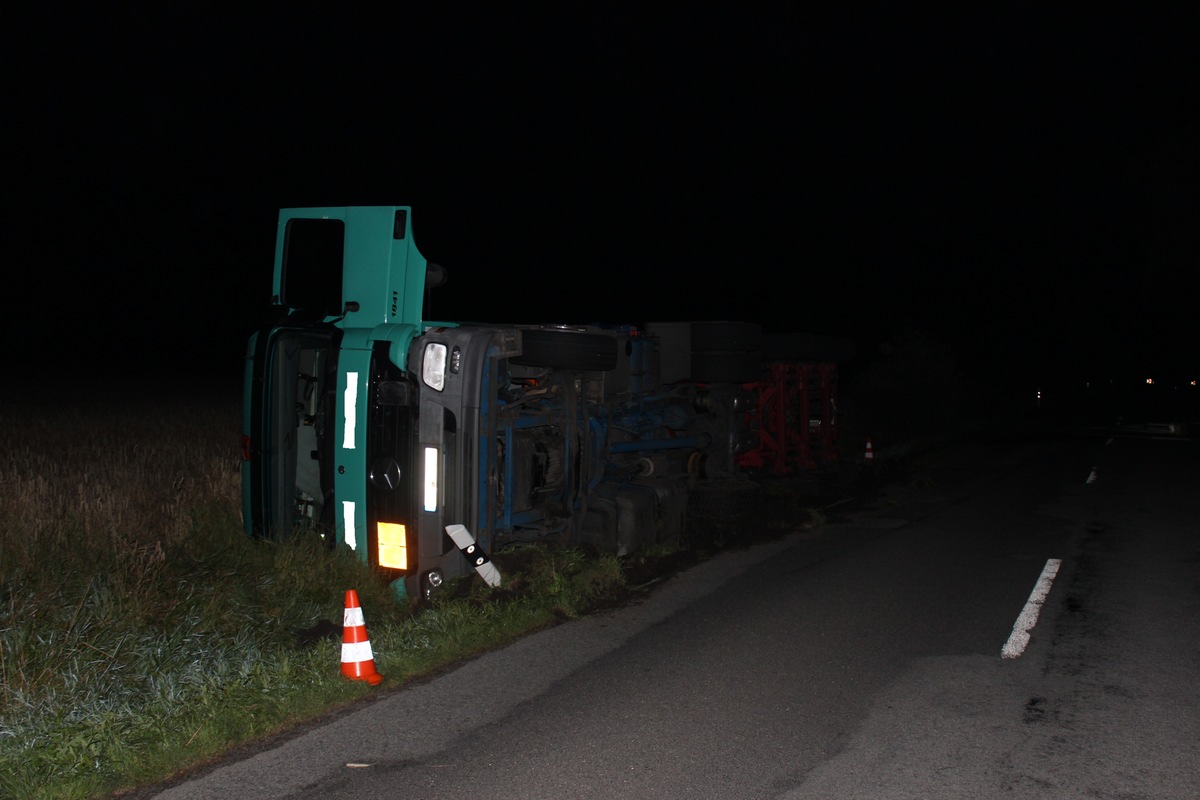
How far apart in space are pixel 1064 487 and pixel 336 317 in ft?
44.0

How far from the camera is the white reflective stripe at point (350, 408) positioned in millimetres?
7539

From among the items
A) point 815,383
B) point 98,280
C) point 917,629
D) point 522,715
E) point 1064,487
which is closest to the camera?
point 522,715

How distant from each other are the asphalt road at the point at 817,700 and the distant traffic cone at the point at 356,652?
27cm

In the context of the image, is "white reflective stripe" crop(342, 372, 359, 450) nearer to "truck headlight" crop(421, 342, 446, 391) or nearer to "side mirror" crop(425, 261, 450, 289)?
"truck headlight" crop(421, 342, 446, 391)

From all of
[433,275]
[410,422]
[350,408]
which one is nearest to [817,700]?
[410,422]

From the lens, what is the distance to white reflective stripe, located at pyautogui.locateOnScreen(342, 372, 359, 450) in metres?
7.54

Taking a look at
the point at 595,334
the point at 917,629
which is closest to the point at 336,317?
the point at 595,334

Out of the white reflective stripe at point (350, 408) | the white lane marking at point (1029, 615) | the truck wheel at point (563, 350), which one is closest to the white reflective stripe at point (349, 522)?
the white reflective stripe at point (350, 408)

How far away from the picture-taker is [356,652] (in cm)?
582

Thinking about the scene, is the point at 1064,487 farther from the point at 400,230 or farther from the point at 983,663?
the point at 400,230

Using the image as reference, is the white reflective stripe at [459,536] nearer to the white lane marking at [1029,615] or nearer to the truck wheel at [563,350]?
the truck wheel at [563,350]

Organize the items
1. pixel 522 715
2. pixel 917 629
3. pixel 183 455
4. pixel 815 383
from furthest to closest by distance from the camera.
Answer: pixel 815 383 → pixel 183 455 → pixel 917 629 → pixel 522 715

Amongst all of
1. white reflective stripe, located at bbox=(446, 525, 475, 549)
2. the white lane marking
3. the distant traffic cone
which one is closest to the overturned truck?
white reflective stripe, located at bbox=(446, 525, 475, 549)

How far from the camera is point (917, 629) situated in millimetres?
7254
